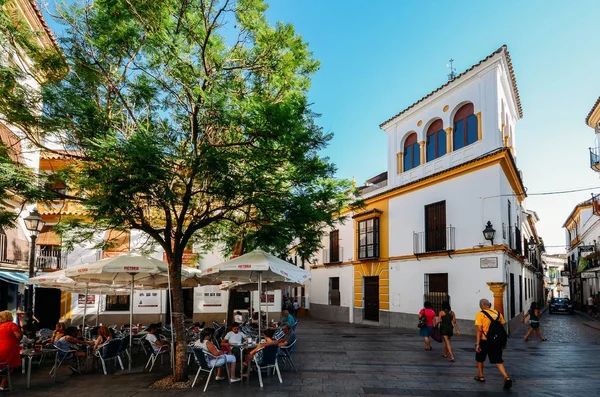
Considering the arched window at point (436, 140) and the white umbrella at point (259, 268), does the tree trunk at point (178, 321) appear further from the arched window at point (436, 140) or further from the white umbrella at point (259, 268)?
the arched window at point (436, 140)

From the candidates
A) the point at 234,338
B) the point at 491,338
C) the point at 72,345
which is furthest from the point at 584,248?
the point at 72,345

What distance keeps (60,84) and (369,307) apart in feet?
60.6

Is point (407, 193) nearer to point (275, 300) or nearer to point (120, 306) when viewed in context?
point (275, 300)

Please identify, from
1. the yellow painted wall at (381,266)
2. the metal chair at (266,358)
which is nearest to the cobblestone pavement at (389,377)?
the metal chair at (266,358)

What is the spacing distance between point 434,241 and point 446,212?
54.9 inches

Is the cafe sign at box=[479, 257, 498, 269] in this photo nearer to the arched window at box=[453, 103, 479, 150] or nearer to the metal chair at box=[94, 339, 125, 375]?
the arched window at box=[453, 103, 479, 150]

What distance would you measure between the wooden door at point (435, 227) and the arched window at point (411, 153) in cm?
250

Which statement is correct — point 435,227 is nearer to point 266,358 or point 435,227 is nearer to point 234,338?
point 234,338

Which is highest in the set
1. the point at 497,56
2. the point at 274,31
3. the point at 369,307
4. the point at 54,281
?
the point at 497,56

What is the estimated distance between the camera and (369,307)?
2266cm

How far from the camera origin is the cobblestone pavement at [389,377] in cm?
767

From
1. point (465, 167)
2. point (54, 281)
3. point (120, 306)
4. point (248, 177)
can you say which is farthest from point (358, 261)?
point (248, 177)

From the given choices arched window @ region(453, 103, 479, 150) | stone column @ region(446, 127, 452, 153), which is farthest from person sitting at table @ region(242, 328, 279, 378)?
stone column @ region(446, 127, 452, 153)

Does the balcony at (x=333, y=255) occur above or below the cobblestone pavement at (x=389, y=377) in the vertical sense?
above
